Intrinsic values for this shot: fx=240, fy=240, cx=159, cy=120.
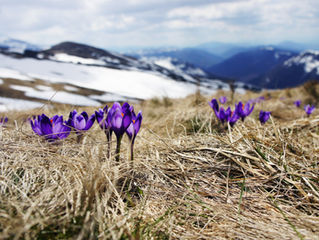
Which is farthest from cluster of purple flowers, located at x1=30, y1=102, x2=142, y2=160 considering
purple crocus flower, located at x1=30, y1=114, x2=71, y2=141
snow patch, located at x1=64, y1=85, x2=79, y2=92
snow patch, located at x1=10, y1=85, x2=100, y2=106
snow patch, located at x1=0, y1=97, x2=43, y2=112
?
snow patch, located at x1=64, y1=85, x2=79, y2=92

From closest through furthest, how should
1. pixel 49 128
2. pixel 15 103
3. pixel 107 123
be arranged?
pixel 107 123, pixel 49 128, pixel 15 103

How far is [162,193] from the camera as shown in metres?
1.42

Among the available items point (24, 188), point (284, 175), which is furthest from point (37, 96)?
point (284, 175)

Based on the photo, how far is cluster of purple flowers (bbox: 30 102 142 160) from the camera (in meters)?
1.48

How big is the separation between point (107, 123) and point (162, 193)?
555 millimetres

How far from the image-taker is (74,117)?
167 centimetres

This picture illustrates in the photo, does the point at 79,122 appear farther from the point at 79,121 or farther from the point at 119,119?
the point at 119,119

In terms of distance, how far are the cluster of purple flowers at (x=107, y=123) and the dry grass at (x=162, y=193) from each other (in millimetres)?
99

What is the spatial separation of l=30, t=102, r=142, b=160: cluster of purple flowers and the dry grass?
99 mm

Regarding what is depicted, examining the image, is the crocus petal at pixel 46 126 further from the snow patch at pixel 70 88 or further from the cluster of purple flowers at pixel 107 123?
the snow patch at pixel 70 88

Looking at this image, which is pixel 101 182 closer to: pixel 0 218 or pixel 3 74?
pixel 0 218

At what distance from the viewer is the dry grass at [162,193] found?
1.00 meters

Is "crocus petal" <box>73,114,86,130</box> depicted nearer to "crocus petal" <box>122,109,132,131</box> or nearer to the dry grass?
the dry grass

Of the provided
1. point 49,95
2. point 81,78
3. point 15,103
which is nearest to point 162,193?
point 15,103
